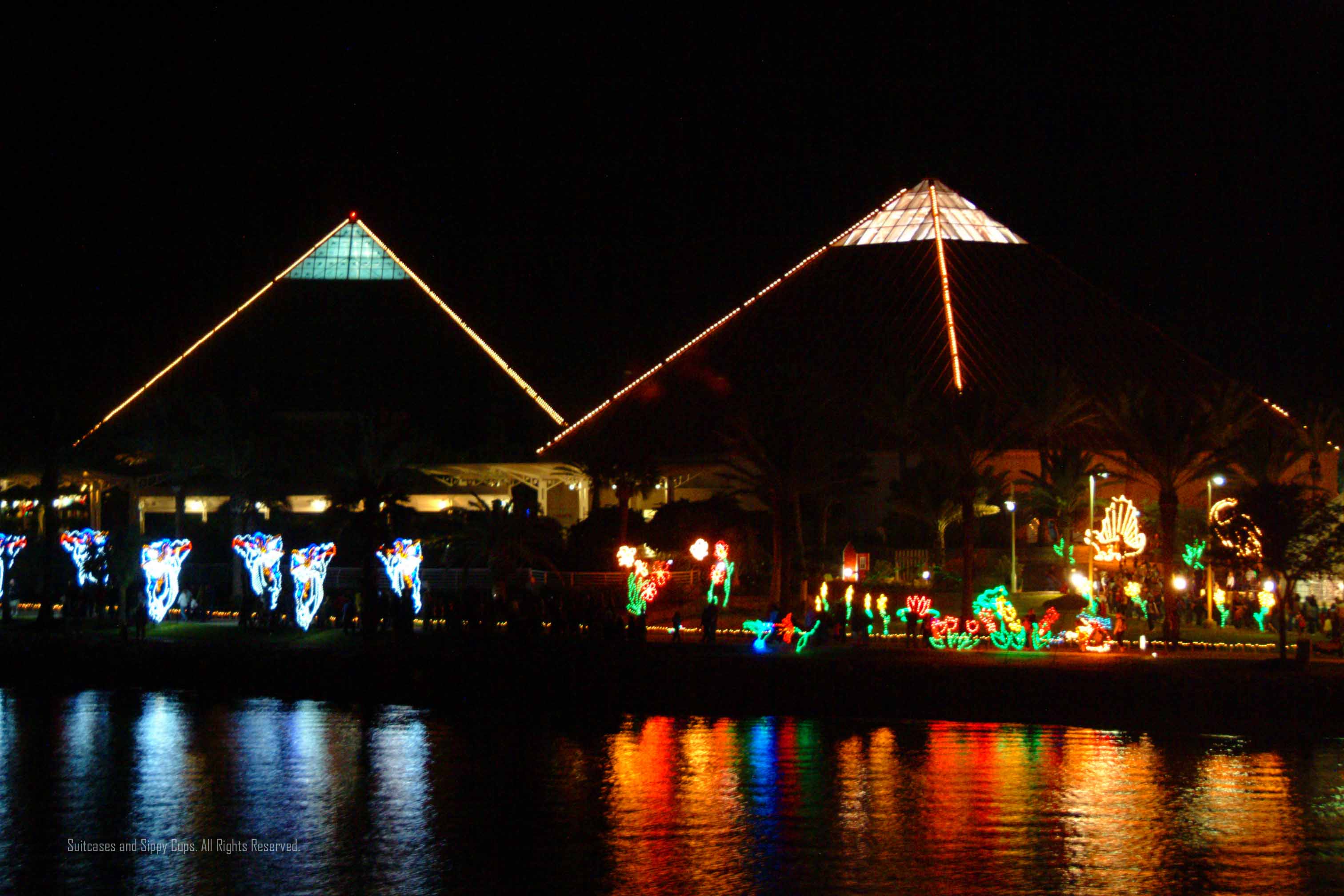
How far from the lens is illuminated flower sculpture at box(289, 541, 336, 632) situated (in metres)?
27.3

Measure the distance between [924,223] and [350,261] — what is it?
84.4 feet

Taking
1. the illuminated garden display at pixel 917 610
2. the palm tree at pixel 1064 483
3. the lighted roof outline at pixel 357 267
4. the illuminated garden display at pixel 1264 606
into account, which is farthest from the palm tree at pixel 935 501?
the lighted roof outline at pixel 357 267

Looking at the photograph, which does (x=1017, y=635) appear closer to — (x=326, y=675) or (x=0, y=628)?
(x=326, y=675)

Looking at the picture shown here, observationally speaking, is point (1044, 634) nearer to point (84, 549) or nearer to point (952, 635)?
point (952, 635)

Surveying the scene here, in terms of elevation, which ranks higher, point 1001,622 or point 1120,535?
point 1120,535

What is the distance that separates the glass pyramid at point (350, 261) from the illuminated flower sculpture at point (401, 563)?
39.0 m

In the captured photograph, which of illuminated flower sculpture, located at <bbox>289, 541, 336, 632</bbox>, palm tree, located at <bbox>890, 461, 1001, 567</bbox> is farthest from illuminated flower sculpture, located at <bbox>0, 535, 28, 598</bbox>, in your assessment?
palm tree, located at <bbox>890, 461, 1001, 567</bbox>

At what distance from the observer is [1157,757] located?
49.7 feet

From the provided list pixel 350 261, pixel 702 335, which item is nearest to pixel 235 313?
pixel 350 261

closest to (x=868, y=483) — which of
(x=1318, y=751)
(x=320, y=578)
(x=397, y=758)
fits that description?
(x=320, y=578)

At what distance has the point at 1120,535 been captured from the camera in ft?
96.8

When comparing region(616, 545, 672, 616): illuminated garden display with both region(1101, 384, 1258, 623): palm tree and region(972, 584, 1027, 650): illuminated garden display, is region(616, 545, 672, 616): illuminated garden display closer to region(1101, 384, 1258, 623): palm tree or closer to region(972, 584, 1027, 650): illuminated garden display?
region(972, 584, 1027, 650): illuminated garden display

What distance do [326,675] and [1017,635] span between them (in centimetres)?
1121

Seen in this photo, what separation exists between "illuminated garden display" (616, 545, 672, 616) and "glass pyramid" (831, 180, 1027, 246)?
28.5m
